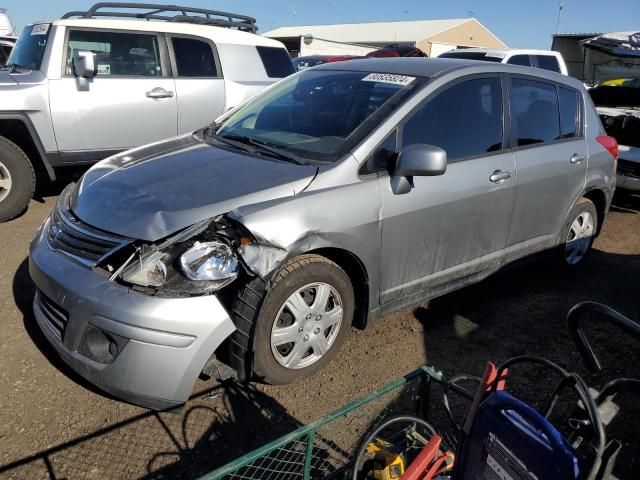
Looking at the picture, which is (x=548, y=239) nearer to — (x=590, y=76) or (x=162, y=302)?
(x=162, y=302)

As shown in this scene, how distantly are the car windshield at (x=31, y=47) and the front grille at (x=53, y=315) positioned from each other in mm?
3533

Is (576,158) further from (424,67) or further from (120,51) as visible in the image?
(120,51)

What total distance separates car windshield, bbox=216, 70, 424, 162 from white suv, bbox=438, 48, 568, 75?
19.1 ft

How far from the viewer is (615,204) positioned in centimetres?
750

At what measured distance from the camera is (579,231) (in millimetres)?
Answer: 4609

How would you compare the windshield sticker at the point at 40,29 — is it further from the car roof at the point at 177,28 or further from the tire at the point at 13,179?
the tire at the point at 13,179

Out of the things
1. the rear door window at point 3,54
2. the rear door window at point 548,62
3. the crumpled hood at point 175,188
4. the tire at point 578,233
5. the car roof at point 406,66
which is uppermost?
the car roof at point 406,66

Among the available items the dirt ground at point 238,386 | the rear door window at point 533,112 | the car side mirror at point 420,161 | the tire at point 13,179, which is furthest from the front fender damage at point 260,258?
the tire at point 13,179

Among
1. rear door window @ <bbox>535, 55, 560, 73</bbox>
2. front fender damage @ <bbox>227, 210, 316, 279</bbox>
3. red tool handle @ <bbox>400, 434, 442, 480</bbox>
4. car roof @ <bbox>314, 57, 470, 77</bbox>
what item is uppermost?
car roof @ <bbox>314, 57, 470, 77</bbox>

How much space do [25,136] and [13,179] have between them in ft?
1.83

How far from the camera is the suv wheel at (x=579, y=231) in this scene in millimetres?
4414

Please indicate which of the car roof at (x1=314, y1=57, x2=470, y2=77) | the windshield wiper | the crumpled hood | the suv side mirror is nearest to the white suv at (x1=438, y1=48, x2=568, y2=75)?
the car roof at (x1=314, y1=57, x2=470, y2=77)

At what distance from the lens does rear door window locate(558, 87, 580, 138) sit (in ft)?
13.8

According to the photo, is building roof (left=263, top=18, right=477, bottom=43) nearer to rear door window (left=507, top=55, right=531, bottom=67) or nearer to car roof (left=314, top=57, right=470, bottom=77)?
rear door window (left=507, top=55, right=531, bottom=67)
